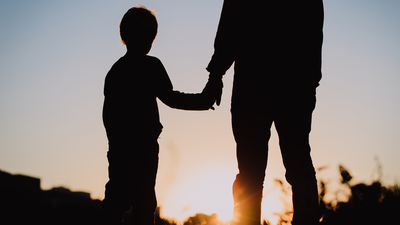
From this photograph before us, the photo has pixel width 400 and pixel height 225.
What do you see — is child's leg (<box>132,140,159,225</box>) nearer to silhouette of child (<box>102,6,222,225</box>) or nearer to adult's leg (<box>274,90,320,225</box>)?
silhouette of child (<box>102,6,222,225</box>)

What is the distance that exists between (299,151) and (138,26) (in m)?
1.85

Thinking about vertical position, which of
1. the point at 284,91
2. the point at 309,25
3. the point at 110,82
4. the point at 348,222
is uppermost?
the point at 309,25

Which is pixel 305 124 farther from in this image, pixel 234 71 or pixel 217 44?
pixel 217 44

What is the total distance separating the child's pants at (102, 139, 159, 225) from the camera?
311 centimetres

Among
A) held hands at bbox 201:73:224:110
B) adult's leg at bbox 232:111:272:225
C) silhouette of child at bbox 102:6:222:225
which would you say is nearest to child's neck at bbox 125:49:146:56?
silhouette of child at bbox 102:6:222:225

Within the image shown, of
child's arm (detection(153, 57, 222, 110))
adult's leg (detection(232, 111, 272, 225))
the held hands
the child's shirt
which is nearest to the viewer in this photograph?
adult's leg (detection(232, 111, 272, 225))

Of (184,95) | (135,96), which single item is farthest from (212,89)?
(135,96)

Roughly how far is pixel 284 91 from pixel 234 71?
534 mm

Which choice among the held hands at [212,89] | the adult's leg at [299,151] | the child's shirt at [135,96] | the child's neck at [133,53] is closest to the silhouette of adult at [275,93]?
the adult's leg at [299,151]

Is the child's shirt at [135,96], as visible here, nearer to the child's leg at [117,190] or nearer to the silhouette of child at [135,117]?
the silhouette of child at [135,117]

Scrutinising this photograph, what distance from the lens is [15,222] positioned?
4141 millimetres

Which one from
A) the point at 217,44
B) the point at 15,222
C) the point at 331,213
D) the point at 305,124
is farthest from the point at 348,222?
the point at 15,222

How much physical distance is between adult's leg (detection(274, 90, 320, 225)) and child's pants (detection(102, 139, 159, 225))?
1.13 meters

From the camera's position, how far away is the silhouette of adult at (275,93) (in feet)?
9.61
